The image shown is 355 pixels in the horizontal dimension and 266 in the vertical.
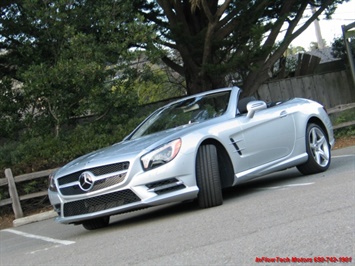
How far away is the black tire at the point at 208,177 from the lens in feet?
20.2

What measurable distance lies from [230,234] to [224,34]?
31.2 feet

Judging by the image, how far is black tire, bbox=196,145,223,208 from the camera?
6156 mm

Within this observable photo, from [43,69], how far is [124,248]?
6.65 meters

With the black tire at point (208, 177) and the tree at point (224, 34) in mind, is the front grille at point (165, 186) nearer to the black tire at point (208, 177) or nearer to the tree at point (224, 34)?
the black tire at point (208, 177)

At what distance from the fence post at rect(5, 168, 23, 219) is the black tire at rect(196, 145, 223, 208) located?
4.95 metres

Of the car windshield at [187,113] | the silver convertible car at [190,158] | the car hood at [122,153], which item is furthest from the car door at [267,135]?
the car hood at [122,153]

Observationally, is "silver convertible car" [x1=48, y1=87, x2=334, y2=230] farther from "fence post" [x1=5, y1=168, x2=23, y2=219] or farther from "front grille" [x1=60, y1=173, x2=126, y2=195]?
"fence post" [x1=5, y1=168, x2=23, y2=219]

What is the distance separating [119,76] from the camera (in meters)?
12.1

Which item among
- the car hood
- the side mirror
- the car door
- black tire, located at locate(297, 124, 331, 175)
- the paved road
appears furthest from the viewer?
black tire, located at locate(297, 124, 331, 175)

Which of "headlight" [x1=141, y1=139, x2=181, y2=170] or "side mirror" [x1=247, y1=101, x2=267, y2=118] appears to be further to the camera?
"side mirror" [x1=247, y1=101, x2=267, y2=118]

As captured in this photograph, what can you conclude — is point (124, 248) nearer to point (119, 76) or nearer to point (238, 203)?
point (238, 203)

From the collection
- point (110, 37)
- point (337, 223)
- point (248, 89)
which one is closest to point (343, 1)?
point (248, 89)

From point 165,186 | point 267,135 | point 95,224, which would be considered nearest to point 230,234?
point 165,186

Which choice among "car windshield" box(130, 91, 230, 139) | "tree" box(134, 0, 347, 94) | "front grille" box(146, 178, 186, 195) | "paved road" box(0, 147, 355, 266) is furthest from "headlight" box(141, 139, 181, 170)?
"tree" box(134, 0, 347, 94)
